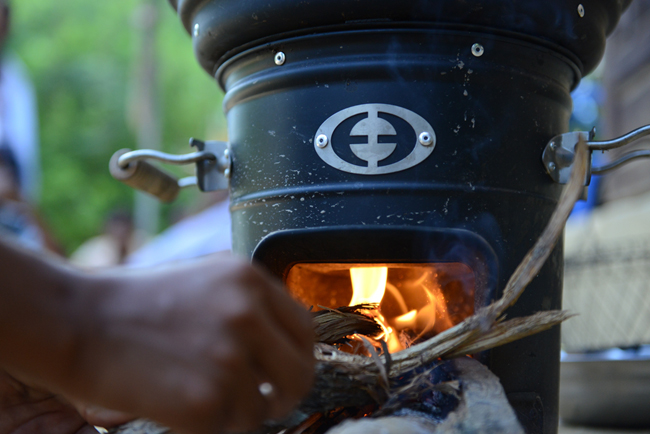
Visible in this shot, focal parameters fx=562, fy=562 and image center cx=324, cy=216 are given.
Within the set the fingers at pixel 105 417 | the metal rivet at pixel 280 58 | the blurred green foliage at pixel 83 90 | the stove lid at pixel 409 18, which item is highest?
the blurred green foliage at pixel 83 90

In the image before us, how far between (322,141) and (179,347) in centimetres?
60

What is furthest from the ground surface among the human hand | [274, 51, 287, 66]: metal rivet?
the human hand

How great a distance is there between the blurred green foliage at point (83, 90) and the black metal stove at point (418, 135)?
1444 centimetres

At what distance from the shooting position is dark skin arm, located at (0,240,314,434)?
0.53 metres

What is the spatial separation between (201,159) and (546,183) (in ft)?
2.50

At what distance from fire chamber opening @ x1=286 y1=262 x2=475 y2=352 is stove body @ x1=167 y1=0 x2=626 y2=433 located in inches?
3.9

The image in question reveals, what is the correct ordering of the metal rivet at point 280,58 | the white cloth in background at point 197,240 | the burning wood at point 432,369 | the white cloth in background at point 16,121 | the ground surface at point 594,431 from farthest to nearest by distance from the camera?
1. the white cloth in background at point 197,240
2. the white cloth in background at point 16,121
3. the ground surface at point 594,431
4. the metal rivet at point 280,58
5. the burning wood at point 432,369

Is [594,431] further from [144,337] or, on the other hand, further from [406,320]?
[144,337]

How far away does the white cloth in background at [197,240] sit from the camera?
153 inches

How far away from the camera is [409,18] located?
1.03 meters

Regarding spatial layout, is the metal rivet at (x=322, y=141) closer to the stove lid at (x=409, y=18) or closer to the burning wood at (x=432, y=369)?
the stove lid at (x=409, y=18)

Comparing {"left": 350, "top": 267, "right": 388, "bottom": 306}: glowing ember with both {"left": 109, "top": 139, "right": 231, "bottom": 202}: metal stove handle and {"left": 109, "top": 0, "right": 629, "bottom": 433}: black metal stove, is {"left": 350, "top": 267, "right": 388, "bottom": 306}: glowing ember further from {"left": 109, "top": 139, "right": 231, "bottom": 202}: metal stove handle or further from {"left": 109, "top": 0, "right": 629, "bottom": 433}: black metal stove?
{"left": 109, "top": 139, "right": 231, "bottom": 202}: metal stove handle

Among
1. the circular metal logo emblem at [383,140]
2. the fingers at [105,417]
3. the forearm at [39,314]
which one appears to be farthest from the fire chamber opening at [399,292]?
the forearm at [39,314]

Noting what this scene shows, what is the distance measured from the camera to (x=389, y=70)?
104 cm
